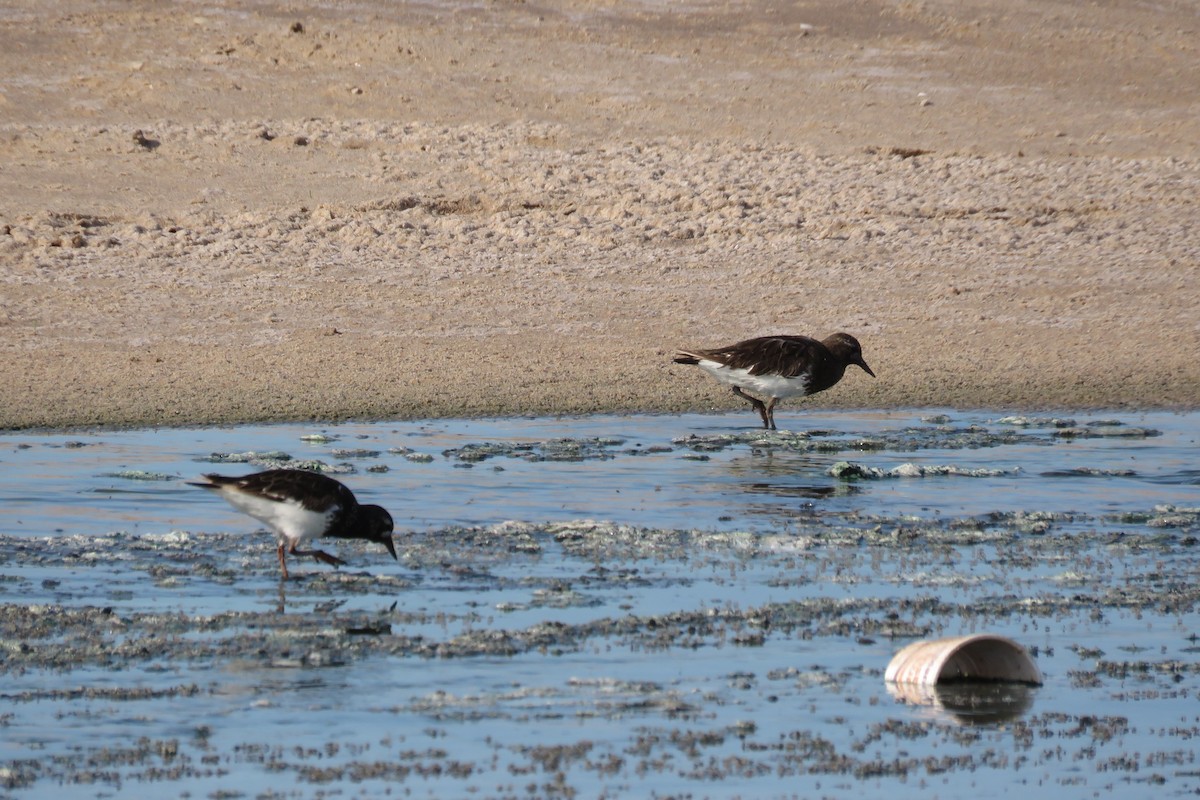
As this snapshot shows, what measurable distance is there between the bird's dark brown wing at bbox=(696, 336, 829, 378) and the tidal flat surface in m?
0.88

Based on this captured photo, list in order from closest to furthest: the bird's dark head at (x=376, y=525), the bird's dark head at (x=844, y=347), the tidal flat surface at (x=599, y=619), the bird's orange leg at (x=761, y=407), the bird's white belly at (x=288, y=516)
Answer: the tidal flat surface at (x=599, y=619)
the bird's white belly at (x=288, y=516)
the bird's dark head at (x=376, y=525)
the bird's orange leg at (x=761, y=407)
the bird's dark head at (x=844, y=347)

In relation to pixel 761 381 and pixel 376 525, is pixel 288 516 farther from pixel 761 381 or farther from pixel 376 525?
pixel 761 381

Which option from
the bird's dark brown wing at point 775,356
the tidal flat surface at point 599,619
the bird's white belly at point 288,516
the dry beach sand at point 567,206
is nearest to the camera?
the tidal flat surface at point 599,619

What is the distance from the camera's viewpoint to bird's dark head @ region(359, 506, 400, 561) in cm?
959

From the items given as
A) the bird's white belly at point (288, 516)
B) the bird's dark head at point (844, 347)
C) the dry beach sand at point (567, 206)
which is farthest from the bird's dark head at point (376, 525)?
the bird's dark head at point (844, 347)

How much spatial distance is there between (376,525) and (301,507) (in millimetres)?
390

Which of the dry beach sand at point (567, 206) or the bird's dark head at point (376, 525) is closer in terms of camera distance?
the bird's dark head at point (376, 525)

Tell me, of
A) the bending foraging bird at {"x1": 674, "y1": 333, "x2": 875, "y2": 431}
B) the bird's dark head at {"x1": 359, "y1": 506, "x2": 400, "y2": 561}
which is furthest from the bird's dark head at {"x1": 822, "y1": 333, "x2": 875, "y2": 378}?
the bird's dark head at {"x1": 359, "y1": 506, "x2": 400, "y2": 561}

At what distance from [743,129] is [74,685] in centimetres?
1736

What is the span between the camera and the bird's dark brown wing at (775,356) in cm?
1435

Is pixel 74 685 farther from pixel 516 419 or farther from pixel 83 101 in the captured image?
pixel 83 101

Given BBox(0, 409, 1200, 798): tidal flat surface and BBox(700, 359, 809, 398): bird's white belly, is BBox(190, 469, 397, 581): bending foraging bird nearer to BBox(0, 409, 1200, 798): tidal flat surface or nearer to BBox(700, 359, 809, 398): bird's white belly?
BBox(0, 409, 1200, 798): tidal flat surface

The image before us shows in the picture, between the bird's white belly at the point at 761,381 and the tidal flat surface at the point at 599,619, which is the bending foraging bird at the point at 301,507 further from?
the bird's white belly at the point at 761,381

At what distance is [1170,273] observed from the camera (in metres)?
19.4
